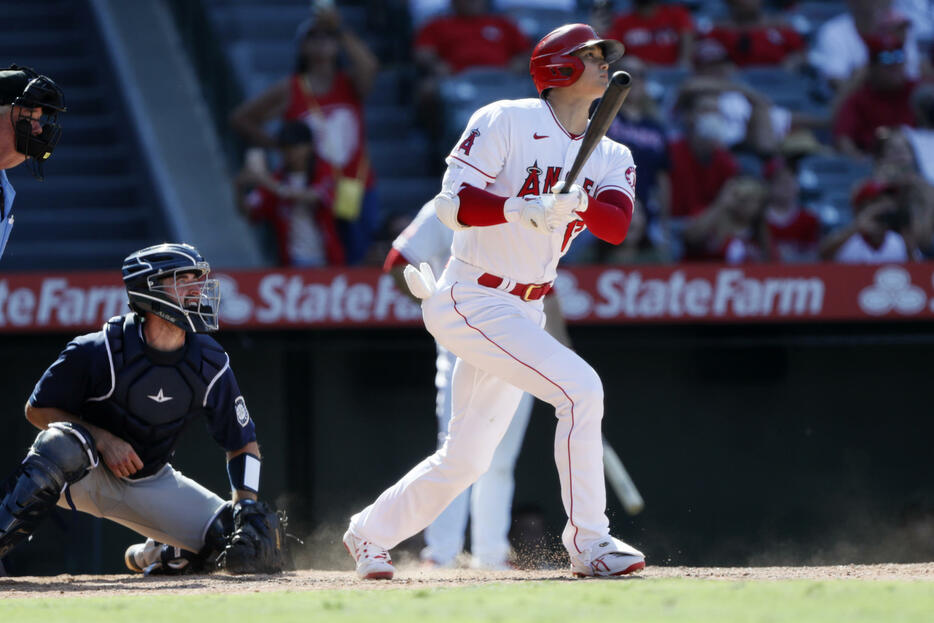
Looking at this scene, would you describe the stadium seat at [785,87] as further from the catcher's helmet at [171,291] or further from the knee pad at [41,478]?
the knee pad at [41,478]

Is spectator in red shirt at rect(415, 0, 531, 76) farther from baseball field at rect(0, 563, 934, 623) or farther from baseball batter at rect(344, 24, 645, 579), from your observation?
baseball field at rect(0, 563, 934, 623)

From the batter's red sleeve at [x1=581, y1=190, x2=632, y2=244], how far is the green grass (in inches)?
43.3

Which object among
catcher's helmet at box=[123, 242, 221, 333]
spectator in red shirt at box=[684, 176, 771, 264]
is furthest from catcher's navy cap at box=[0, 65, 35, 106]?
spectator in red shirt at box=[684, 176, 771, 264]

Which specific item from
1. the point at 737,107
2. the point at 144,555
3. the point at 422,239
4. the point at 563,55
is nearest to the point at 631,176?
the point at 563,55

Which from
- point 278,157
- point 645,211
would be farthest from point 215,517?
point 278,157

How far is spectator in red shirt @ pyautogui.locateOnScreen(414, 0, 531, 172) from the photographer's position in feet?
30.0

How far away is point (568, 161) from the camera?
15.1ft

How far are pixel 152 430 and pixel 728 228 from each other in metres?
3.81

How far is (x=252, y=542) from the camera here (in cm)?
507

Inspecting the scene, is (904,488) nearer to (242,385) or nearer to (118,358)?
(242,385)

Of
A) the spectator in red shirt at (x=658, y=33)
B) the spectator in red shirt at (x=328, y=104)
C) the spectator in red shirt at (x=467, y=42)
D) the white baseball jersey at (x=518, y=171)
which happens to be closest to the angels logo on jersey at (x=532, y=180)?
the white baseball jersey at (x=518, y=171)

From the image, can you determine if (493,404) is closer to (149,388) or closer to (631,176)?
(631,176)

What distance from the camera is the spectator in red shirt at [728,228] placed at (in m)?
7.69

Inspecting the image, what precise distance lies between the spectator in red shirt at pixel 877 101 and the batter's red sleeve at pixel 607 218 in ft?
16.8
